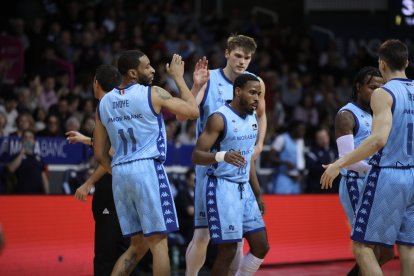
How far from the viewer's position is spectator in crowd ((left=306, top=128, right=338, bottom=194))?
15.2m

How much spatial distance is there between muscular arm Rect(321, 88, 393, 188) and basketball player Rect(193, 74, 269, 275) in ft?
3.86

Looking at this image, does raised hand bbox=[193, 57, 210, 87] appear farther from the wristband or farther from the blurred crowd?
the blurred crowd

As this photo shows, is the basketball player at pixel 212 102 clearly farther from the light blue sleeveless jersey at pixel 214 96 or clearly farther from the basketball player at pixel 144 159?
the basketball player at pixel 144 159

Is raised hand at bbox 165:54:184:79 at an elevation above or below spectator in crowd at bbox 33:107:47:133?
above

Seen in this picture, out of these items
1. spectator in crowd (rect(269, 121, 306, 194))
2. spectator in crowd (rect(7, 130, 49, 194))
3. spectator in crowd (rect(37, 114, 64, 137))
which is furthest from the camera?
spectator in crowd (rect(269, 121, 306, 194))

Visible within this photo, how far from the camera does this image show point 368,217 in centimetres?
757

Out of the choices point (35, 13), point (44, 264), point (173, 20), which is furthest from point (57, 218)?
point (173, 20)

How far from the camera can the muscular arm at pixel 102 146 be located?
27.6ft

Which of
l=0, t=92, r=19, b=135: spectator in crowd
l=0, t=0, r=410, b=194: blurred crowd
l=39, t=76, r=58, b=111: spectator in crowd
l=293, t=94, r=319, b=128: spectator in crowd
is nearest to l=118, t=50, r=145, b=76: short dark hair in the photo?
l=0, t=0, r=410, b=194: blurred crowd

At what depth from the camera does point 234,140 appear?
27.7ft

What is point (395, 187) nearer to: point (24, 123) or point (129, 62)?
point (129, 62)

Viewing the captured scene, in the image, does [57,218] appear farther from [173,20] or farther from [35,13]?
[173,20]

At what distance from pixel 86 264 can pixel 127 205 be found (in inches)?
141

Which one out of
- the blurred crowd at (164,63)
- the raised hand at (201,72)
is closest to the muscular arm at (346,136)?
the raised hand at (201,72)
